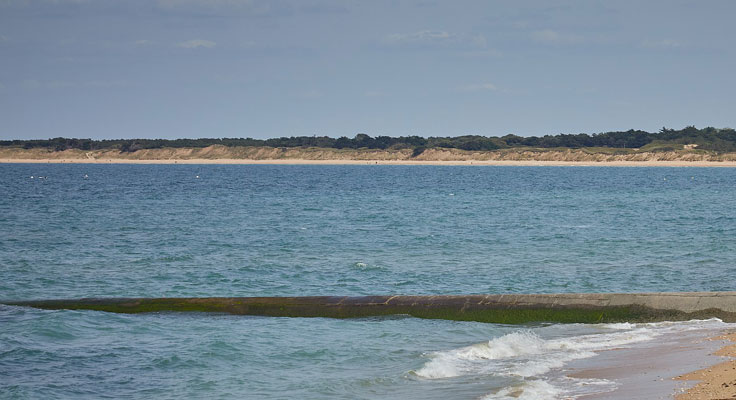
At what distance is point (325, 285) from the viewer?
23.2 meters

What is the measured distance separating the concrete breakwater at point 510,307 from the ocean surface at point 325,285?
0.85 feet

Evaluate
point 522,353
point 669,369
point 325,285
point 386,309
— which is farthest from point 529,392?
point 325,285

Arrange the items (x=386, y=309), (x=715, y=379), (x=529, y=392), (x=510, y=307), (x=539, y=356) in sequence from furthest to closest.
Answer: (x=386, y=309), (x=510, y=307), (x=539, y=356), (x=529, y=392), (x=715, y=379)

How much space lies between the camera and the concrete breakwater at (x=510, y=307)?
1656 cm

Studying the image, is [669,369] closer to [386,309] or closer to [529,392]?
[529,392]

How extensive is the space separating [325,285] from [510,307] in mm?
7528

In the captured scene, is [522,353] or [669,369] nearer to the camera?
[669,369]

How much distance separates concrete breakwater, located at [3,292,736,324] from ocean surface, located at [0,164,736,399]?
259 millimetres

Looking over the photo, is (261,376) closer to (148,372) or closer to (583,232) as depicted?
(148,372)

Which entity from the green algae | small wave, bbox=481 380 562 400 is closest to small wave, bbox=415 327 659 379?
the green algae

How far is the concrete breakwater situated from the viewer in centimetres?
1656

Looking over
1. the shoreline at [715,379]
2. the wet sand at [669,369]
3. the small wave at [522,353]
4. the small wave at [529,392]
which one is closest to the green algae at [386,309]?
the small wave at [522,353]

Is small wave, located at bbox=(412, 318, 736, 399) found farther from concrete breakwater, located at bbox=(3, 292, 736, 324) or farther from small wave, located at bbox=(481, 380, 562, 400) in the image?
concrete breakwater, located at bbox=(3, 292, 736, 324)

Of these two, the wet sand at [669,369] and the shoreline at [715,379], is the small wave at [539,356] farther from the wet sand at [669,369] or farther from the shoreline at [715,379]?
the shoreline at [715,379]
